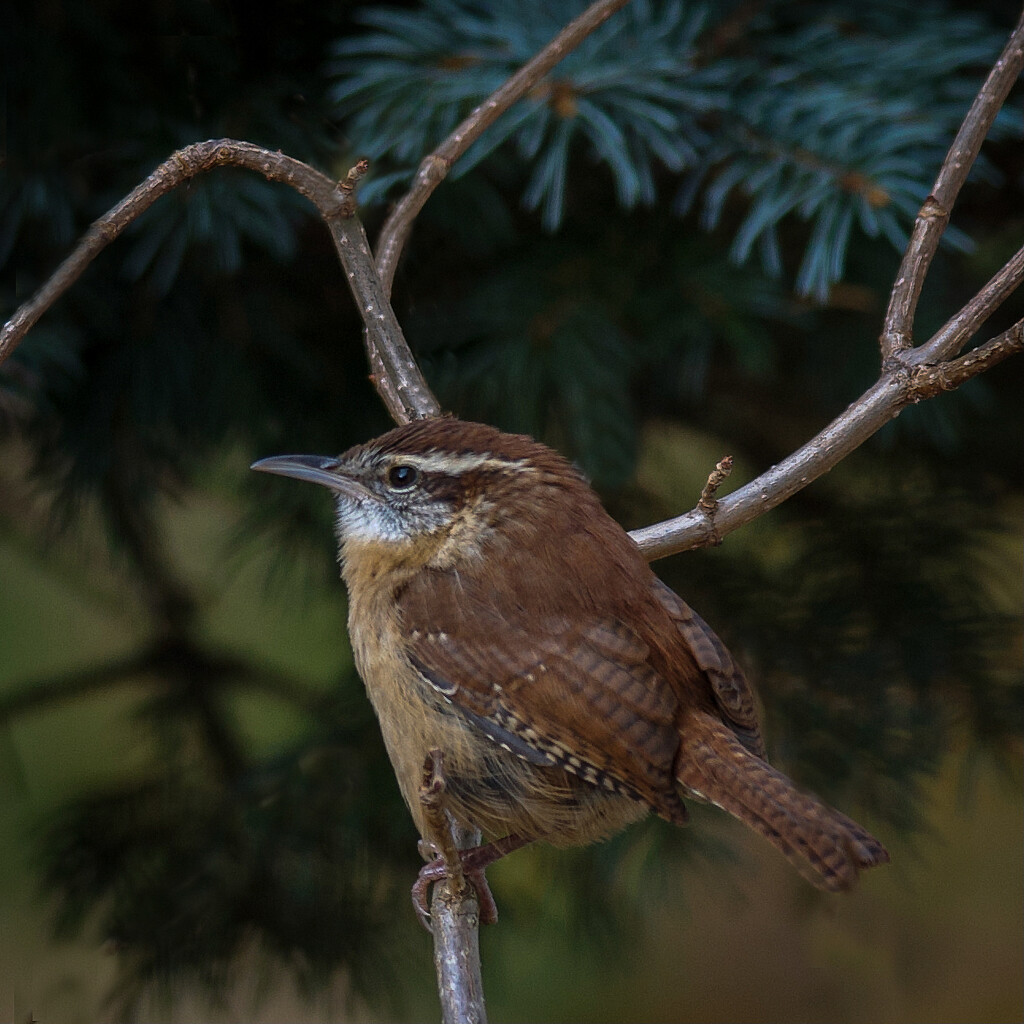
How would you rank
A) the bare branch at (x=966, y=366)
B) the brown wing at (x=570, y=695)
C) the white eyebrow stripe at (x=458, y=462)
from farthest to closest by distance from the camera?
the white eyebrow stripe at (x=458, y=462) < the brown wing at (x=570, y=695) < the bare branch at (x=966, y=366)

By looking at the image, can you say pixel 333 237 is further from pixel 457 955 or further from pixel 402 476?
pixel 457 955

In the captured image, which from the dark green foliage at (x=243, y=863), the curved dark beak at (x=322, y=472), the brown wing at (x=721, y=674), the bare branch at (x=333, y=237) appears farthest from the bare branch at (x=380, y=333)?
the dark green foliage at (x=243, y=863)

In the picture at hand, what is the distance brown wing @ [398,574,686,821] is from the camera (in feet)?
5.25

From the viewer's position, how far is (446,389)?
2.03 m

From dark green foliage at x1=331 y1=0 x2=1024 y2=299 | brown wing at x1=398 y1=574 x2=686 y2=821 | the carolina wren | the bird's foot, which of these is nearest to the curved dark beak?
the carolina wren

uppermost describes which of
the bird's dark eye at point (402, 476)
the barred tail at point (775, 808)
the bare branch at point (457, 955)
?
the bird's dark eye at point (402, 476)

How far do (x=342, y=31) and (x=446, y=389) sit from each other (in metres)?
0.59

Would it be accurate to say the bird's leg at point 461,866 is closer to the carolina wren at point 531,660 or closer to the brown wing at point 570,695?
the carolina wren at point 531,660

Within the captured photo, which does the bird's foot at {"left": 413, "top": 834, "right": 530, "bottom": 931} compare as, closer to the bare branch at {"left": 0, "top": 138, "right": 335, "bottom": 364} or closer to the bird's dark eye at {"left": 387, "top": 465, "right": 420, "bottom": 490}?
the bird's dark eye at {"left": 387, "top": 465, "right": 420, "bottom": 490}

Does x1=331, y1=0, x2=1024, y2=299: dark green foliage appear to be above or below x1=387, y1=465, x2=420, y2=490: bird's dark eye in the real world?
above

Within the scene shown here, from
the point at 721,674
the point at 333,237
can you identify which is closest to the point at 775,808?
the point at 721,674

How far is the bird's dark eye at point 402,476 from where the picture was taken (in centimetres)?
182

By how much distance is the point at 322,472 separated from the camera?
1.81 meters

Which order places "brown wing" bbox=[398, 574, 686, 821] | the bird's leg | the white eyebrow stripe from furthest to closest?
the white eyebrow stripe
"brown wing" bbox=[398, 574, 686, 821]
the bird's leg
